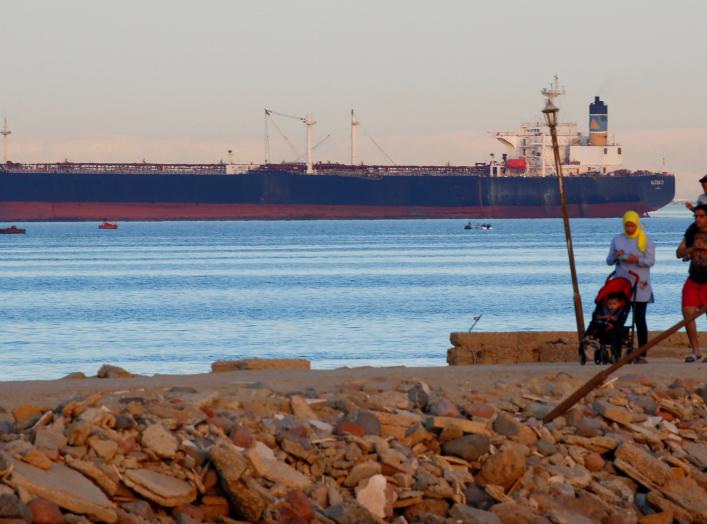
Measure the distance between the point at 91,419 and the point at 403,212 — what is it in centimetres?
8306

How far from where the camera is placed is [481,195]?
292 ft

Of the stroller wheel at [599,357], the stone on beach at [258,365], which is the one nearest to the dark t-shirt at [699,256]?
the stroller wheel at [599,357]

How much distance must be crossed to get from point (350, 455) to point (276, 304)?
2297 cm

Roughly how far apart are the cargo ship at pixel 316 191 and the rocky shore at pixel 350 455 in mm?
77190

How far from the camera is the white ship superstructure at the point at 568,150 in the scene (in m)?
93.8

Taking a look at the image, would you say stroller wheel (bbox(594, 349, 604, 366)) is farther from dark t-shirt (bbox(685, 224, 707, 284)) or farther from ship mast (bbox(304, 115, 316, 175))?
ship mast (bbox(304, 115, 316, 175))

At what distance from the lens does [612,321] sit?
8.98m

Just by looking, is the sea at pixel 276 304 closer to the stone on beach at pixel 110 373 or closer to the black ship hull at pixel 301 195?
the stone on beach at pixel 110 373

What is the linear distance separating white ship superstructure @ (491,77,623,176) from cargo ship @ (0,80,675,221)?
0.21 meters

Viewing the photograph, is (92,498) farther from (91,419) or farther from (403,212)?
(403,212)

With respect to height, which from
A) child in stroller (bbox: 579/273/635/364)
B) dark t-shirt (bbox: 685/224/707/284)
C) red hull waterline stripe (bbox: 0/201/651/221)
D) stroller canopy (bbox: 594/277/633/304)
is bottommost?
red hull waterline stripe (bbox: 0/201/651/221)

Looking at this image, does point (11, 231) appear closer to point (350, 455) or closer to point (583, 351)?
point (583, 351)

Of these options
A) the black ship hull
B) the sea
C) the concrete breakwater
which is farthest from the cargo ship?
the concrete breakwater

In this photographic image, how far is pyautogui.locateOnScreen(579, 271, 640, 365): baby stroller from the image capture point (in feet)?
29.5
